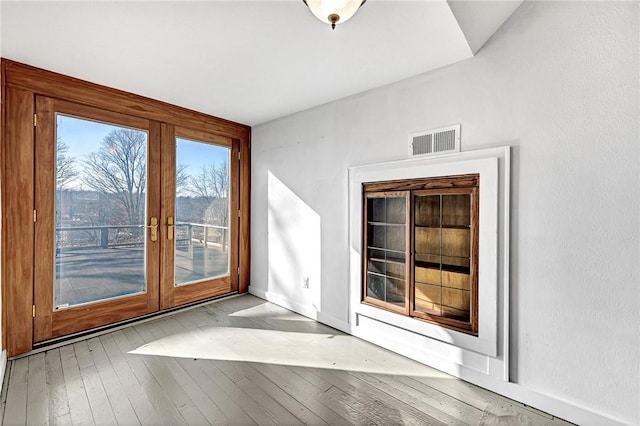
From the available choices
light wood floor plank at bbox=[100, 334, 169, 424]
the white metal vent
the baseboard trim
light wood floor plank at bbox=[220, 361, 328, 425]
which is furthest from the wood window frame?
light wood floor plank at bbox=[100, 334, 169, 424]

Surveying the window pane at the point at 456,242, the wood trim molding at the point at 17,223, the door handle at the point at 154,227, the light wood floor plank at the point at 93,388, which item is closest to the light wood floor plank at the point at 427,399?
the window pane at the point at 456,242

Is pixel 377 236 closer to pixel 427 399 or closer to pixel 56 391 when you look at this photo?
pixel 427 399

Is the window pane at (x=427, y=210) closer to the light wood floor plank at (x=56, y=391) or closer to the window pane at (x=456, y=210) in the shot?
the window pane at (x=456, y=210)

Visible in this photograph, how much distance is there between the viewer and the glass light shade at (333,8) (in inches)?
57.8

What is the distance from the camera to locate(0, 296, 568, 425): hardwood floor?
194 centimetres

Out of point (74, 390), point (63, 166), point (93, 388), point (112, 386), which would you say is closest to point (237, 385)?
point (112, 386)

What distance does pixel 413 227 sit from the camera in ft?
8.80

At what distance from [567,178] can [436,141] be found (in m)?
0.93

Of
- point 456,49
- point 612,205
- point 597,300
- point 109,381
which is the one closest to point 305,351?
point 109,381

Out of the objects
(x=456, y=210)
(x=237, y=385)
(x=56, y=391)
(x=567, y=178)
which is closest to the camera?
(x=567, y=178)

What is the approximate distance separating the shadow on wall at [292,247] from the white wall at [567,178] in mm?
1765

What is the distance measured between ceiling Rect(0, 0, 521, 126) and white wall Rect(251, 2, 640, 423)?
0.93ft

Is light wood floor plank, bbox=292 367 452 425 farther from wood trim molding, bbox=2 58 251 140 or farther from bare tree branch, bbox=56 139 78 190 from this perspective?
→ wood trim molding, bbox=2 58 251 140

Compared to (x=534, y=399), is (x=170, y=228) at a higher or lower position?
higher
